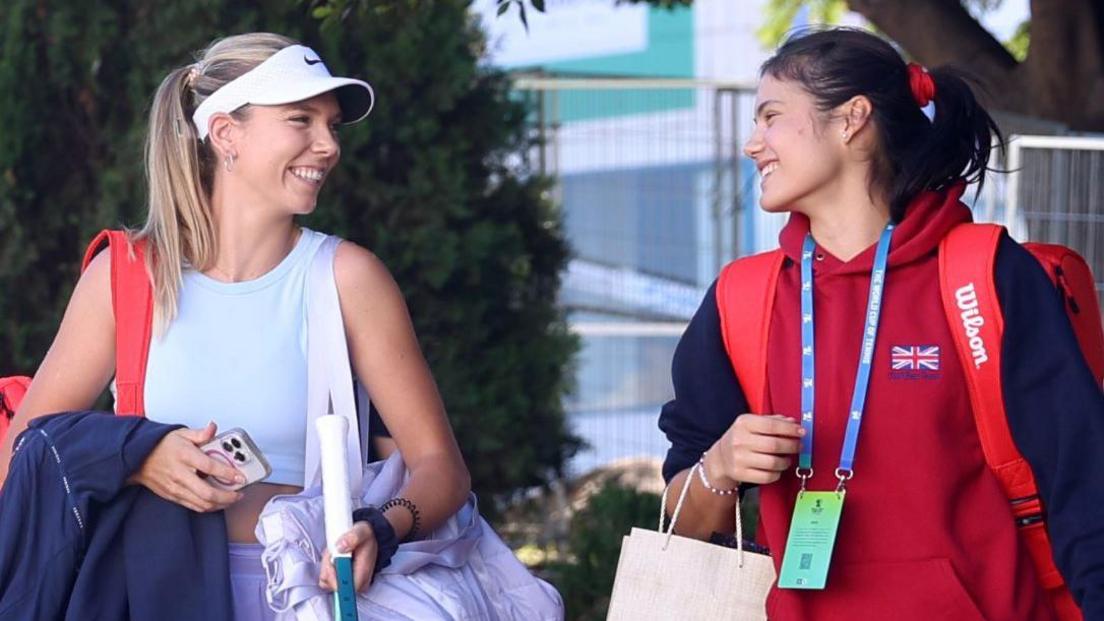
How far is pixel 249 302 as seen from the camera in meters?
3.51

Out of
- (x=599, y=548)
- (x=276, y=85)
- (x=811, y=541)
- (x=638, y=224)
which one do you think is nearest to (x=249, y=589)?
(x=276, y=85)

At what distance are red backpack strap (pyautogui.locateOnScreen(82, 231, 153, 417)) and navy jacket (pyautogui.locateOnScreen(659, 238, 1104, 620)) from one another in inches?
65.8

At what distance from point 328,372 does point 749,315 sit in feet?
2.93

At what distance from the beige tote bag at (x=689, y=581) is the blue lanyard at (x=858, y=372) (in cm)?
20

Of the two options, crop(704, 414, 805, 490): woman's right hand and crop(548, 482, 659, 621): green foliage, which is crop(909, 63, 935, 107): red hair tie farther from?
crop(548, 482, 659, 621): green foliage

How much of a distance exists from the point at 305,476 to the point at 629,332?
290 inches

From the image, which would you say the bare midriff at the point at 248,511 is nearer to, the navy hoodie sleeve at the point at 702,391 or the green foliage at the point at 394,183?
the navy hoodie sleeve at the point at 702,391

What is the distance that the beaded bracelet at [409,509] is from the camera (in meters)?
3.38

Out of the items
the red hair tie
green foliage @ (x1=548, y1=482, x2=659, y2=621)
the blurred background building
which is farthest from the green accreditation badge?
the blurred background building

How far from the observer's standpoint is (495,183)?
279 inches

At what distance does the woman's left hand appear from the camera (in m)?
3.12

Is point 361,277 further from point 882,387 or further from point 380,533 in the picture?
point 882,387

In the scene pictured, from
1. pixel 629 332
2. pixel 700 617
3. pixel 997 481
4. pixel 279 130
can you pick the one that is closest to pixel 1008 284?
pixel 997 481

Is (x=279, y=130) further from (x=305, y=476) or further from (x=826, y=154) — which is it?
(x=826, y=154)
